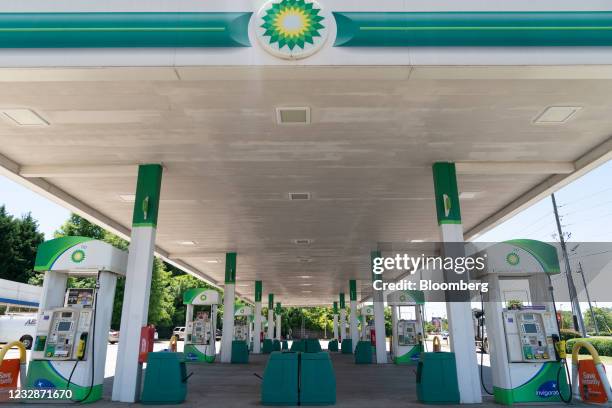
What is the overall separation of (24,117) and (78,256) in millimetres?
2762

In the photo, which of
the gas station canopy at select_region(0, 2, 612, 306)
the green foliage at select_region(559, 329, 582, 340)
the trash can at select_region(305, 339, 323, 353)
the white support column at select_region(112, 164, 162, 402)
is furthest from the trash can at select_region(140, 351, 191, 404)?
the trash can at select_region(305, 339, 323, 353)

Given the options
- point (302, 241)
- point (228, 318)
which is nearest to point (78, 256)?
point (302, 241)

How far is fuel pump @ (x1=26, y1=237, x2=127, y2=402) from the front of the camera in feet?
26.2

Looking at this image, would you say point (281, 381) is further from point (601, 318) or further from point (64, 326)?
point (601, 318)

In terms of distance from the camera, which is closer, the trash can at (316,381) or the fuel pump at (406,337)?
the trash can at (316,381)

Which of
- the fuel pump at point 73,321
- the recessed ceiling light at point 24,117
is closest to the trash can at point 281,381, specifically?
the fuel pump at point 73,321

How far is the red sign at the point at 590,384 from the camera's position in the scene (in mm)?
7609

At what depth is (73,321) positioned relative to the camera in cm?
835

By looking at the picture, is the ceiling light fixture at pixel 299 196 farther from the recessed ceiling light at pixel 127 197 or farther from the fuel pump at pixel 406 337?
the fuel pump at pixel 406 337

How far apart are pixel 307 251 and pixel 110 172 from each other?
1095 centimetres

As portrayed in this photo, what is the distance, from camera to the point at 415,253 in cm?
1984

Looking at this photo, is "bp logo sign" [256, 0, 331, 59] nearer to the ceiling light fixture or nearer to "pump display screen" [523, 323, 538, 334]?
the ceiling light fixture

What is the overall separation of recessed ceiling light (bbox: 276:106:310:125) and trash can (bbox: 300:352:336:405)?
433 centimetres

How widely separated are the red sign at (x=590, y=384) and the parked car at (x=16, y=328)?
27839 mm
